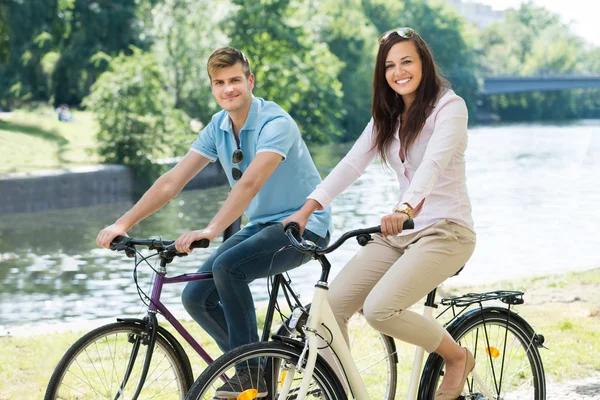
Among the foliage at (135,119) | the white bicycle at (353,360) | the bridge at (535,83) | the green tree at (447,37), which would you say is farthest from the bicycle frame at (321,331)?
the bridge at (535,83)

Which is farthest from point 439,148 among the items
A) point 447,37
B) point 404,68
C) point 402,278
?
point 447,37

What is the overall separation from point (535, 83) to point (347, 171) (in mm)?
70101

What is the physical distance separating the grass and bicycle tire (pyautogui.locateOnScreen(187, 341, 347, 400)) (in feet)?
64.0

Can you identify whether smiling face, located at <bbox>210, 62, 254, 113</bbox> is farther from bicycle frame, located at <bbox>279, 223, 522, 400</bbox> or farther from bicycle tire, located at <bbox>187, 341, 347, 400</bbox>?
bicycle tire, located at <bbox>187, 341, 347, 400</bbox>

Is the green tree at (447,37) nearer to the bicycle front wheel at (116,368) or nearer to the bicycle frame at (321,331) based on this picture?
the bicycle front wheel at (116,368)

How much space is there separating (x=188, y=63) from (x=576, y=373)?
1000 inches

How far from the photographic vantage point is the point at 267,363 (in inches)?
117

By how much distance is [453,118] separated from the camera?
125 inches

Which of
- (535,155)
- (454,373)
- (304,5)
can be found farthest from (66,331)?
(304,5)

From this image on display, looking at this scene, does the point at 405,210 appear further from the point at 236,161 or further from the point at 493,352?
the point at 493,352

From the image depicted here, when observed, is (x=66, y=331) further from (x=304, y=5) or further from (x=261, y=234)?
(x=304, y=5)

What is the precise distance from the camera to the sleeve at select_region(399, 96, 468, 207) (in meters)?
3.06

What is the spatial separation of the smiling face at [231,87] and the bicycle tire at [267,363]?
40.4 inches

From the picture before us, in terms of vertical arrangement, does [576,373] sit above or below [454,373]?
below
